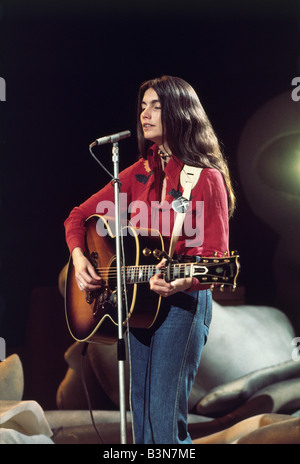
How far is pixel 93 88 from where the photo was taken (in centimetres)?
338

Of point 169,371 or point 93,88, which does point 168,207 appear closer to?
point 169,371

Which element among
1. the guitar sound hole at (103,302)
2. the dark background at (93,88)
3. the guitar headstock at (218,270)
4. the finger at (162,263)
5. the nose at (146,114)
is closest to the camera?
the guitar headstock at (218,270)

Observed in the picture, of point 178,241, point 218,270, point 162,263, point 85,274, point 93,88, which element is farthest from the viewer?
point 93,88

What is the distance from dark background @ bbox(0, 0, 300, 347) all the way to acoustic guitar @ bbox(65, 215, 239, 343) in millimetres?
719

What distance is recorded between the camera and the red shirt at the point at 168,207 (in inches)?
85.6

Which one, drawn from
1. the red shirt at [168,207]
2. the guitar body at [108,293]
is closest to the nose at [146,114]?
the red shirt at [168,207]

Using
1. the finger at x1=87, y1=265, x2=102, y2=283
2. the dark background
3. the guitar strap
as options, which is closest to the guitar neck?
the guitar strap

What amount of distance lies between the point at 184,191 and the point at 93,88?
143 centimetres

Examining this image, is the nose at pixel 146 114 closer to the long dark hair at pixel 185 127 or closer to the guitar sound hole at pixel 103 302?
the long dark hair at pixel 185 127

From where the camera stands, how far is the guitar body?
2.18 m

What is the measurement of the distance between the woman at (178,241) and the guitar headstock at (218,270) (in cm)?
4

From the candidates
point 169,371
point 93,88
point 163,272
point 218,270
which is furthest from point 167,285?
point 93,88

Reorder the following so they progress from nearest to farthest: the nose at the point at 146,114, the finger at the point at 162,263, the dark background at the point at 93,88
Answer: the finger at the point at 162,263
the nose at the point at 146,114
the dark background at the point at 93,88

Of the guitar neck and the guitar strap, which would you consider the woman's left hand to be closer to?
the guitar neck
